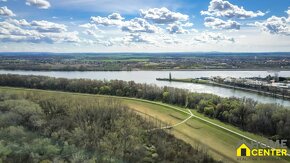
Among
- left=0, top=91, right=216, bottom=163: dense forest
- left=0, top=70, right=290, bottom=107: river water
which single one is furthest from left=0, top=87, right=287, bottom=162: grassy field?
left=0, top=70, right=290, bottom=107: river water

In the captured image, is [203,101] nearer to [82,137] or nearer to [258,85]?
[82,137]

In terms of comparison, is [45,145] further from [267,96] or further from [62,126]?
[267,96]

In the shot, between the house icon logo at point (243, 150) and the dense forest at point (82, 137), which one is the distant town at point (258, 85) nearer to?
the house icon logo at point (243, 150)

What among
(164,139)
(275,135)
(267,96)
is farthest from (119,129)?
(267,96)

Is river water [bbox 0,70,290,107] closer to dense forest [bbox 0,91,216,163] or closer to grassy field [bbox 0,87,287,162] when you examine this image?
grassy field [bbox 0,87,287,162]

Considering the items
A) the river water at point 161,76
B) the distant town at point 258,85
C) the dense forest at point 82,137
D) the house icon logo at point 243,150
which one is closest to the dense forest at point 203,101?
the house icon logo at point 243,150
